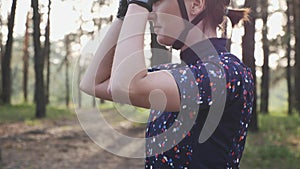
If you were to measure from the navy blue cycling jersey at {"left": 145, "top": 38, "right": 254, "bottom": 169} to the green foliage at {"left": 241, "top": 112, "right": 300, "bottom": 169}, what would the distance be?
704cm

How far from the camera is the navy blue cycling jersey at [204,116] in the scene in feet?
4.53

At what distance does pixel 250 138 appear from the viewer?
11.5 m

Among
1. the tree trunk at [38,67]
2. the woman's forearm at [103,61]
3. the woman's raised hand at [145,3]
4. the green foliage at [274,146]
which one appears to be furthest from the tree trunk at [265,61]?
the woman's raised hand at [145,3]

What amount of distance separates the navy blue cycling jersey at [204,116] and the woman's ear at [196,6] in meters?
0.12

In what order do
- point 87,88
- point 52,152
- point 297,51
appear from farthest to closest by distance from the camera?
point 297,51, point 52,152, point 87,88

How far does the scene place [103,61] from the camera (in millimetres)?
1771

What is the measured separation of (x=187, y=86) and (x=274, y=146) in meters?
8.46

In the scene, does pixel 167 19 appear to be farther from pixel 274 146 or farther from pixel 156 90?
pixel 274 146

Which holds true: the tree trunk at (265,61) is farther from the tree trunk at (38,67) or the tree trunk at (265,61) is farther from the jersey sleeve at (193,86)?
the jersey sleeve at (193,86)

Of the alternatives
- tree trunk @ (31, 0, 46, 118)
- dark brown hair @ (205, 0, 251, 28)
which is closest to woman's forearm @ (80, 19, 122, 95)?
dark brown hair @ (205, 0, 251, 28)

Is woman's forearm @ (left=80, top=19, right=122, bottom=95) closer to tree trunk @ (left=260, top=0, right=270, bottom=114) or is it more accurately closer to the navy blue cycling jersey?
the navy blue cycling jersey

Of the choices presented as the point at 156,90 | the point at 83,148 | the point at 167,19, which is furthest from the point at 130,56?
the point at 83,148

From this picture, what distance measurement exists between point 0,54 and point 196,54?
26905 mm

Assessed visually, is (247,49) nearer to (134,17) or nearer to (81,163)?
(81,163)
